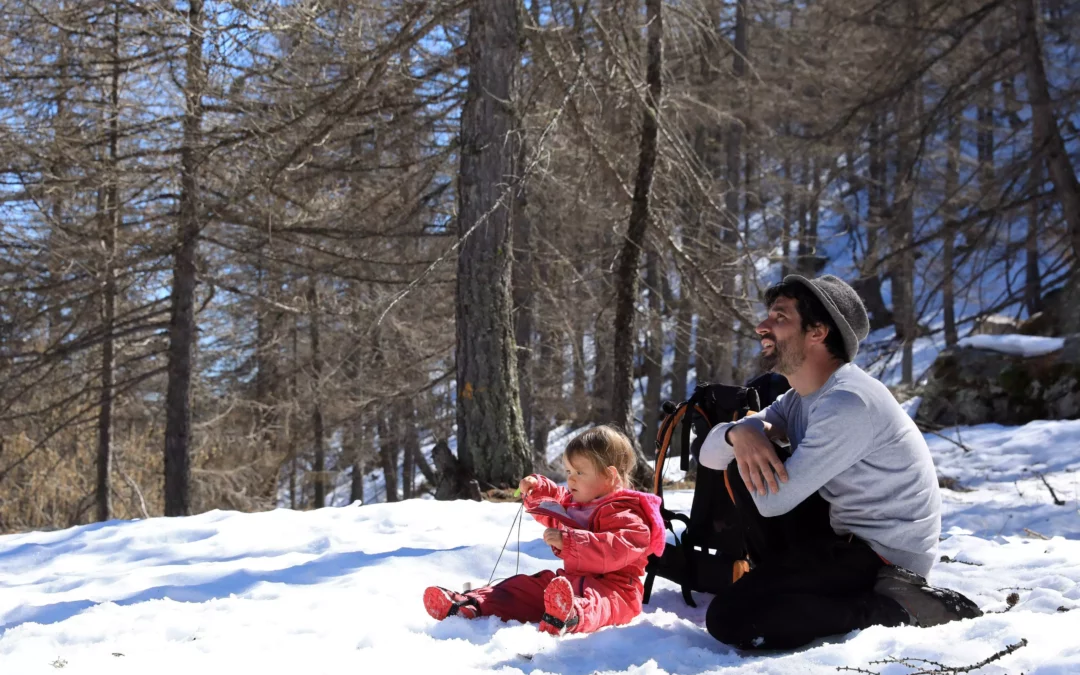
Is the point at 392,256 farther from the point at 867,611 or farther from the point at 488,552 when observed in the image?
the point at 867,611

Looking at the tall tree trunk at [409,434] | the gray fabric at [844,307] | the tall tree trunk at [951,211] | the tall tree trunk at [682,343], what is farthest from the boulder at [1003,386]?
the gray fabric at [844,307]

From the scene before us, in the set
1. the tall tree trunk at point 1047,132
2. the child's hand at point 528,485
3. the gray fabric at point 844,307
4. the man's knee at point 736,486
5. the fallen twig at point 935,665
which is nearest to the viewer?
the fallen twig at point 935,665

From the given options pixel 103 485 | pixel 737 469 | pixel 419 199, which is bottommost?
pixel 103 485

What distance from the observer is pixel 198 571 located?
14.2 ft

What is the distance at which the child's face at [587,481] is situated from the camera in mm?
3730

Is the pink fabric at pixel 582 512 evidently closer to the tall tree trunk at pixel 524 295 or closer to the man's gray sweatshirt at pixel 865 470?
the man's gray sweatshirt at pixel 865 470

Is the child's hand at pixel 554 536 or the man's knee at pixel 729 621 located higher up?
the child's hand at pixel 554 536

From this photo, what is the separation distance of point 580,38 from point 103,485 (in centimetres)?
917

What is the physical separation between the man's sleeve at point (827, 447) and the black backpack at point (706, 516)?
2.21 feet

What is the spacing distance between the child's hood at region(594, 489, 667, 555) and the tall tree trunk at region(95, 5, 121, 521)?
701cm

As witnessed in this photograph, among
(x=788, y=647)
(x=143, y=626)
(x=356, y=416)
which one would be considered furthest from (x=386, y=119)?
(x=788, y=647)

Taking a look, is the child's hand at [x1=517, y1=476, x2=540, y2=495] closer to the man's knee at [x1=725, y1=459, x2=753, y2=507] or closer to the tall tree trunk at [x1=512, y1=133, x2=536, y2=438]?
the man's knee at [x1=725, y1=459, x2=753, y2=507]

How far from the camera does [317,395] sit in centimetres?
1210

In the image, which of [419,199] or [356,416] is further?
[356,416]
